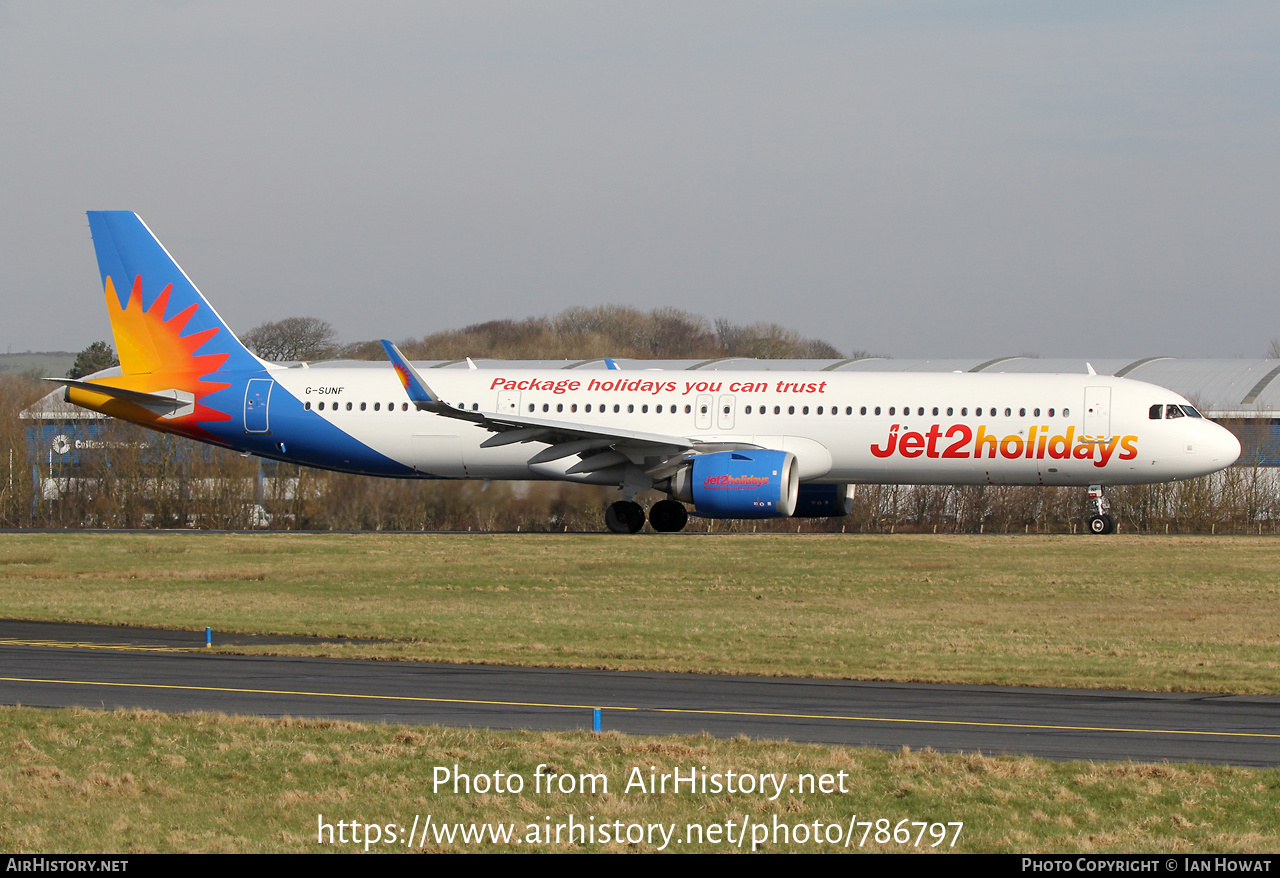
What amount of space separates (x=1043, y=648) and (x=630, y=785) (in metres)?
10.3

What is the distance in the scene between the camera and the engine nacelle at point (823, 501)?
35500 mm

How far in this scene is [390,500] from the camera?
4056 cm

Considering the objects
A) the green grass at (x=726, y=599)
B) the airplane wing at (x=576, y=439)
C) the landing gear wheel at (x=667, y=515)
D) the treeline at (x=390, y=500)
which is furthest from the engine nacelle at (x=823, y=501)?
the treeline at (x=390, y=500)

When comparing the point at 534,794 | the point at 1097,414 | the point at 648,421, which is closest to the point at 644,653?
the point at 534,794

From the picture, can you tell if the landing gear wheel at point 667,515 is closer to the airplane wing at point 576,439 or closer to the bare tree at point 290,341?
the airplane wing at point 576,439

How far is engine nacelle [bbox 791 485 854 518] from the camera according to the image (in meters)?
35.5

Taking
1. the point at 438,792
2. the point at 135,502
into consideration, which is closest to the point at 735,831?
the point at 438,792

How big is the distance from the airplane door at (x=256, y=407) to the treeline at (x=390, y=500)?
190 inches

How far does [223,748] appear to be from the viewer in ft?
36.2

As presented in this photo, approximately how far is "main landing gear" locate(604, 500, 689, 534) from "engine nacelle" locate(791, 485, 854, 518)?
2.88 m

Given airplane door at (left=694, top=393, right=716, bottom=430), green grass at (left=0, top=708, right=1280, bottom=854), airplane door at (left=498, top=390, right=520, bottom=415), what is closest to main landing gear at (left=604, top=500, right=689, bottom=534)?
airplane door at (left=694, top=393, right=716, bottom=430)

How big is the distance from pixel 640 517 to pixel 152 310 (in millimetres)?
13056

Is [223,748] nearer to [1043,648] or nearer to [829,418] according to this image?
[1043,648]

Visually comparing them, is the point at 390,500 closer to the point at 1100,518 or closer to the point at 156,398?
the point at 156,398
